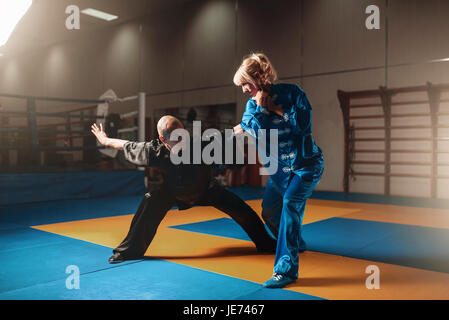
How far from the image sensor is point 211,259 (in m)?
2.58

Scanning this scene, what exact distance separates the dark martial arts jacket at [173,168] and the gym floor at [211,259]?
494 mm

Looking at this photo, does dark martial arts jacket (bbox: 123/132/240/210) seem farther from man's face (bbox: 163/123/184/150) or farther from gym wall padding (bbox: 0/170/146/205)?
gym wall padding (bbox: 0/170/146/205)

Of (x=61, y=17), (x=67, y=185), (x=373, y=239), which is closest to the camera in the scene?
(x=373, y=239)

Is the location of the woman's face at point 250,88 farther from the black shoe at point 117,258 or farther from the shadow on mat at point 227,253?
the black shoe at point 117,258

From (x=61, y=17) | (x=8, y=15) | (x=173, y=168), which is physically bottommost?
(x=173, y=168)

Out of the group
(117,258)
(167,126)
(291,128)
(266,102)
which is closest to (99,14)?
(167,126)

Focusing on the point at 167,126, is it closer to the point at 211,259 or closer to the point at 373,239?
the point at 211,259

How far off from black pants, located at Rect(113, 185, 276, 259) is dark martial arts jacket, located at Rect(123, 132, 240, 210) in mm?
95

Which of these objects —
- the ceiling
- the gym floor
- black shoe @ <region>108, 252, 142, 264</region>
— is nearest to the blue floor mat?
the gym floor

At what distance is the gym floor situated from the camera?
1910 mm

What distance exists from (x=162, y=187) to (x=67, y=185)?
373 cm

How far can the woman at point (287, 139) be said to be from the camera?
2033mm

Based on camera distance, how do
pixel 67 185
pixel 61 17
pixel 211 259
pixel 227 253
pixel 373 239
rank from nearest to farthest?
pixel 211 259
pixel 227 253
pixel 373 239
pixel 67 185
pixel 61 17
